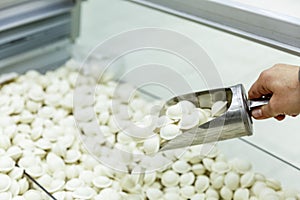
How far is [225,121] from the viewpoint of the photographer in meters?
0.88

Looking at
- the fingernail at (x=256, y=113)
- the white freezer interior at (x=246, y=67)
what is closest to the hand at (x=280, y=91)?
the fingernail at (x=256, y=113)

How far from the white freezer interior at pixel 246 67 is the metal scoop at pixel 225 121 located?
195 millimetres

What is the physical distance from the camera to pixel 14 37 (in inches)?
52.8

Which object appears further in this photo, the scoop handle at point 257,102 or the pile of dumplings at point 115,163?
the pile of dumplings at point 115,163

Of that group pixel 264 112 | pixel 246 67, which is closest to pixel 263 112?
pixel 264 112

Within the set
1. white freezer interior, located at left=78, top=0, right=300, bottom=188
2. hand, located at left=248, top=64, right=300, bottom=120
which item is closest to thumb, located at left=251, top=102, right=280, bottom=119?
hand, located at left=248, top=64, right=300, bottom=120

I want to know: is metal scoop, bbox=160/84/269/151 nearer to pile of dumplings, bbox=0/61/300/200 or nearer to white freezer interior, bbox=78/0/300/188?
pile of dumplings, bbox=0/61/300/200

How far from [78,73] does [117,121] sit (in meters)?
0.27

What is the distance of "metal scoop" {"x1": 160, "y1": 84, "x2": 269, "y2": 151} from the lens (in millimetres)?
870

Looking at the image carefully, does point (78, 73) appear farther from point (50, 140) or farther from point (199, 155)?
point (199, 155)

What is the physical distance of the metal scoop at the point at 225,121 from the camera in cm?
87

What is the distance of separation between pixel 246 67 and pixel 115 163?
1.39 feet

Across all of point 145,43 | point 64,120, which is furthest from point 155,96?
point 64,120

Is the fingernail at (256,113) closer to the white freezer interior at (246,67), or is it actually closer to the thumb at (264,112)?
the thumb at (264,112)
